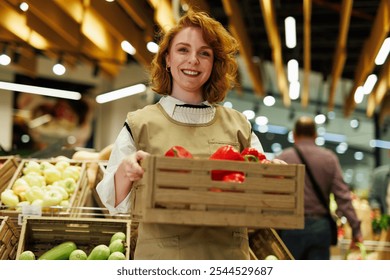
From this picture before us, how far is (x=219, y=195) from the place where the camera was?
1.85 meters

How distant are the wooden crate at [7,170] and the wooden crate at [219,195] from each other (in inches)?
78.7

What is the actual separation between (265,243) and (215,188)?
176 centimetres

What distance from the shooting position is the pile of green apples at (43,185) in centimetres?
347

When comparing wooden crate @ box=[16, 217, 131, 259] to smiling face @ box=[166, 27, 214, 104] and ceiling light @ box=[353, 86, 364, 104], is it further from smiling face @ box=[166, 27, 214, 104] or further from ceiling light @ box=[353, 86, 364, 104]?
ceiling light @ box=[353, 86, 364, 104]

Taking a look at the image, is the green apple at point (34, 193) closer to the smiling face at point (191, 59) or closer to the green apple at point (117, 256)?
A: the green apple at point (117, 256)

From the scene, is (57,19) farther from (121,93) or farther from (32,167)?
(32,167)

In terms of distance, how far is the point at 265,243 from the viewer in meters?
3.55

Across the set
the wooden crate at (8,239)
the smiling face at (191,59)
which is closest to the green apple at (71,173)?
the wooden crate at (8,239)

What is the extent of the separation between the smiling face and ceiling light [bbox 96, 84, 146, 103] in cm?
299

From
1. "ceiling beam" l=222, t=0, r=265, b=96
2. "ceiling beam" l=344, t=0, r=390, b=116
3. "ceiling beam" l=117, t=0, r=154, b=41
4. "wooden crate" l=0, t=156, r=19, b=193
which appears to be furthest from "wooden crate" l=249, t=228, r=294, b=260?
"ceiling beam" l=344, t=0, r=390, b=116

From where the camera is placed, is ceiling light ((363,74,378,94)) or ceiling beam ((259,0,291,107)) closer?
ceiling beam ((259,0,291,107))

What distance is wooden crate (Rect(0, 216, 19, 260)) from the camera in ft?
9.91
